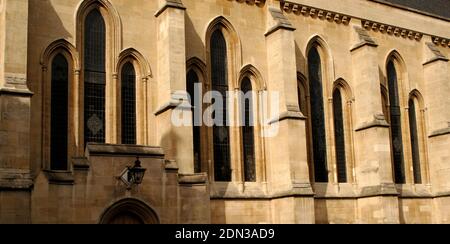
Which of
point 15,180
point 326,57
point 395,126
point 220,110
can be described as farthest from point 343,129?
point 15,180

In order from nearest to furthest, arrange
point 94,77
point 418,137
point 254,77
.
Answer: point 94,77 → point 254,77 → point 418,137

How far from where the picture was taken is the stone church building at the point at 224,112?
16.9 metres

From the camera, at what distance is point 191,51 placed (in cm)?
2161

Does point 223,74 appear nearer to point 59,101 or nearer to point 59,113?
point 59,101

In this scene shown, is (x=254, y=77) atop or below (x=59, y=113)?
atop

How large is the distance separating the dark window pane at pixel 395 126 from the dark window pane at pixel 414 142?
0.86m

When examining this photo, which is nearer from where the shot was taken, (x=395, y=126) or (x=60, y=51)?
(x=60, y=51)

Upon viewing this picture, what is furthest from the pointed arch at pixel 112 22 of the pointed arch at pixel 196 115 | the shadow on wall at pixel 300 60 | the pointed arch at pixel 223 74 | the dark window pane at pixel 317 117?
the dark window pane at pixel 317 117

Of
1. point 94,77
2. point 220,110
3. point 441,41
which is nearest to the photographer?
point 94,77

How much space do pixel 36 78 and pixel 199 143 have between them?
606 cm

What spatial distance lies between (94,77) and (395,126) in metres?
14.5

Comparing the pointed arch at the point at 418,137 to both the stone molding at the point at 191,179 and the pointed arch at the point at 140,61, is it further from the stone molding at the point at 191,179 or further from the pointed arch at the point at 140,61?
the pointed arch at the point at 140,61

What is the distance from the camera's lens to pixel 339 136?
83.3 feet

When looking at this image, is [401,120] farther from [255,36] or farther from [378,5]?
[255,36]
